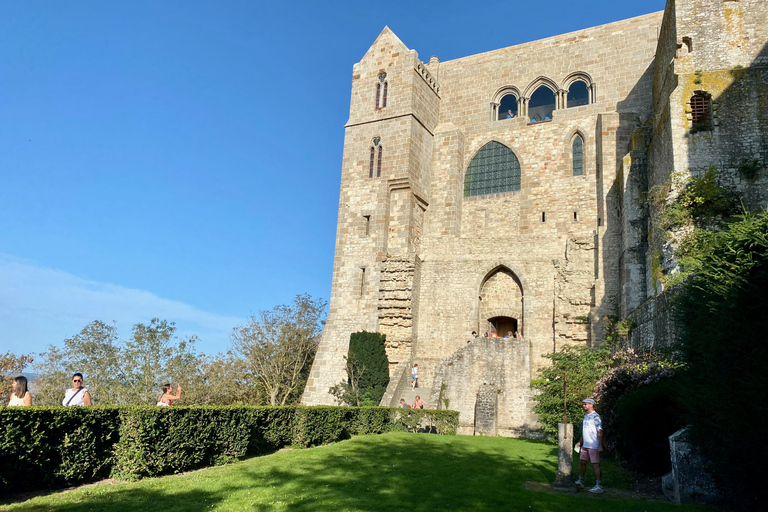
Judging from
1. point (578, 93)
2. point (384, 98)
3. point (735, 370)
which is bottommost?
point (735, 370)

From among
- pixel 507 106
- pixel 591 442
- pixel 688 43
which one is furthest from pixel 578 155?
pixel 591 442

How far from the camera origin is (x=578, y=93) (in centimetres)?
2638

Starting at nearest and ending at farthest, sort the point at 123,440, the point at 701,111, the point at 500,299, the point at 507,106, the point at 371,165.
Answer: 1. the point at 123,440
2. the point at 701,111
3. the point at 500,299
4. the point at 371,165
5. the point at 507,106

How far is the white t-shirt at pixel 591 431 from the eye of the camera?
8.37m

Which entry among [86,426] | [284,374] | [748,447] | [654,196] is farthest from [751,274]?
[284,374]

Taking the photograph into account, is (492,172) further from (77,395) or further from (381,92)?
(77,395)

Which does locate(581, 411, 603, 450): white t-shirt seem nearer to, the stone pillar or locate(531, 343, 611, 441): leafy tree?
the stone pillar

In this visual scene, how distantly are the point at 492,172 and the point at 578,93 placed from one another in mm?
5219

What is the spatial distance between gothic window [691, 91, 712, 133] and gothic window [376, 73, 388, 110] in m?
13.3

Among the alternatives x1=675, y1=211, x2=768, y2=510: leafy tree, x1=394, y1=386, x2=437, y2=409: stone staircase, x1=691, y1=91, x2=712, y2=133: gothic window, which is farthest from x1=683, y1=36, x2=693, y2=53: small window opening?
x1=394, y1=386, x2=437, y2=409: stone staircase

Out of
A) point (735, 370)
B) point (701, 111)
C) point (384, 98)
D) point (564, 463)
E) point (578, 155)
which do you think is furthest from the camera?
point (384, 98)

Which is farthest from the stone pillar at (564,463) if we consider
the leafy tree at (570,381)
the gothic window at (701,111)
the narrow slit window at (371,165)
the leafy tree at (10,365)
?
the leafy tree at (10,365)

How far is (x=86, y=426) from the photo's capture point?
810 centimetres

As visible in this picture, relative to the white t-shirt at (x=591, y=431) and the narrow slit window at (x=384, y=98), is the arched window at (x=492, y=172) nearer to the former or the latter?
the narrow slit window at (x=384, y=98)
